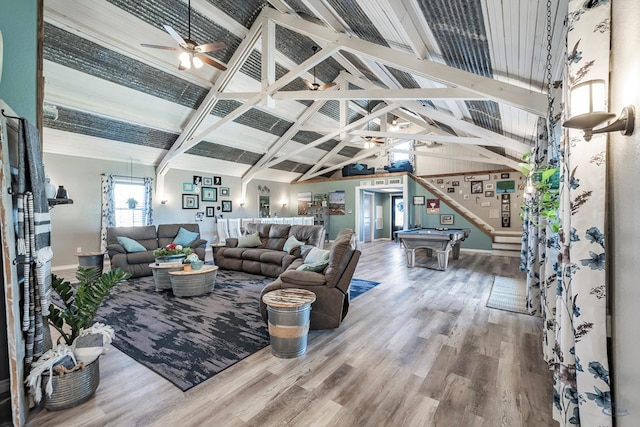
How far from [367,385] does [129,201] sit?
7.93m

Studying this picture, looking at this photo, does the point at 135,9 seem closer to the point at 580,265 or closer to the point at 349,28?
the point at 349,28

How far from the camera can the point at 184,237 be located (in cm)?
596

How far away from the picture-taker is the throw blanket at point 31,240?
5.26 ft

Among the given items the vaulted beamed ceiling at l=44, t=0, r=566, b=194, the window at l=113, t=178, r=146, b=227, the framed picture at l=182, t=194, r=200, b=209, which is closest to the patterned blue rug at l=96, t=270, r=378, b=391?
the vaulted beamed ceiling at l=44, t=0, r=566, b=194

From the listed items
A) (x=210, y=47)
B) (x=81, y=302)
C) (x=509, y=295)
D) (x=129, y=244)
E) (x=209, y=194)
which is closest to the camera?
(x=81, y=302)

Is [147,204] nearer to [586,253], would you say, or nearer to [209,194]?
[209,194]

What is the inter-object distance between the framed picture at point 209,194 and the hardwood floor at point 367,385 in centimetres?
727

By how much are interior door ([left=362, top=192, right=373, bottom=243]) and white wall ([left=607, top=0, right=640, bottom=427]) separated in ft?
32.9

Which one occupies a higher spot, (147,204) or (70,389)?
(147,204)

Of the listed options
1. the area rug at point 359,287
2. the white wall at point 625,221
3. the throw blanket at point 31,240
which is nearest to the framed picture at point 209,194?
the area rug at point 359,287

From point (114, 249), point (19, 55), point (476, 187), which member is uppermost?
point (19, 55)

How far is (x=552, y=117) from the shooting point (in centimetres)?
249

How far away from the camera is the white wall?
1.02 meters

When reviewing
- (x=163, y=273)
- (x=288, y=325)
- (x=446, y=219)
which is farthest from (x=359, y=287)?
(x=446, y=219)
